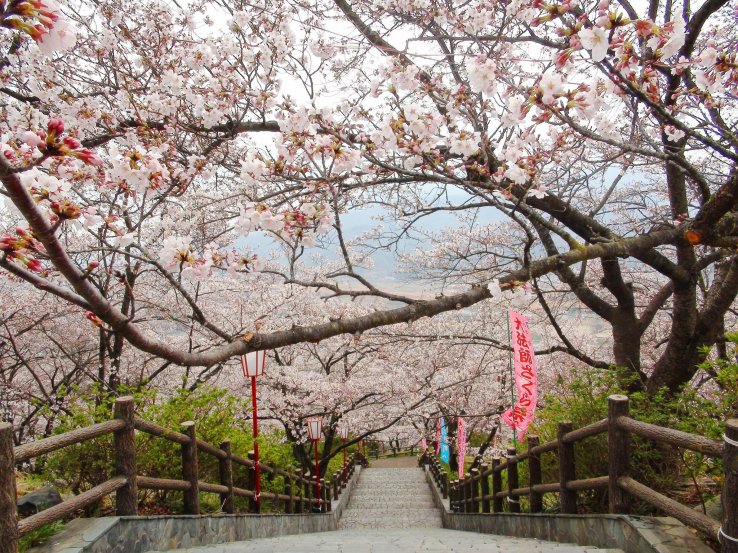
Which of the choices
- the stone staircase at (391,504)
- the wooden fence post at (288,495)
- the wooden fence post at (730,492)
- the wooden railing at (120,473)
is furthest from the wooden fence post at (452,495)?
the wooden fence post at (730,492)

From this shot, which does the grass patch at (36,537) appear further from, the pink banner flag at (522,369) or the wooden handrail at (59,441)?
the pink banner flag at (522,369)

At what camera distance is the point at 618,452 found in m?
3.85

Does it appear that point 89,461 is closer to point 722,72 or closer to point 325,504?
point 722,72

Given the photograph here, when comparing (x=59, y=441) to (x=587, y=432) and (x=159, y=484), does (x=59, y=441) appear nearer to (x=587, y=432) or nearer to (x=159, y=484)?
(x=159, y=484)

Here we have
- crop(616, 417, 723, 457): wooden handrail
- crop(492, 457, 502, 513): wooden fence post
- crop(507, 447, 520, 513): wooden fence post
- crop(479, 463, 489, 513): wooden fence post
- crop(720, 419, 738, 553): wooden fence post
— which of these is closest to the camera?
crop(720, 419, 738, 553): wooden fence post

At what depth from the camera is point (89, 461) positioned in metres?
4.63

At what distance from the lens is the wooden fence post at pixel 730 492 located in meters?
2.37

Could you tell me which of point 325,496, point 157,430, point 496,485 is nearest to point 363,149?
point 157,430

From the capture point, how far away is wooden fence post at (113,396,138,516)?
388cm

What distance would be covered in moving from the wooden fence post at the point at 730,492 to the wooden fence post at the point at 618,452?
1.40 meters

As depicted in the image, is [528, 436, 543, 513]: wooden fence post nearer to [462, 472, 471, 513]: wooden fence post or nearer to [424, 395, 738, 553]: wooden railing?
[424, 395, 738, 553]: wooden railing

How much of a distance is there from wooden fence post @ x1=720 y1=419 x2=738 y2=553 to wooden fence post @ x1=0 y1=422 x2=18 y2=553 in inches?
124

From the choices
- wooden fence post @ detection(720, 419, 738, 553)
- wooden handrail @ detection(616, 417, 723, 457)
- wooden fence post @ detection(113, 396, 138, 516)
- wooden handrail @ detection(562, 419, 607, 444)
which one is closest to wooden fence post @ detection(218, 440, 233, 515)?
wooden fence post @ detection(113, 396, 138, 516)

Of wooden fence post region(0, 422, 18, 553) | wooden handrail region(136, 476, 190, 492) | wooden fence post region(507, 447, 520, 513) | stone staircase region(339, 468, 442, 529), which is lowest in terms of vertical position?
stone staircase region(339, 468, 442, 529)
